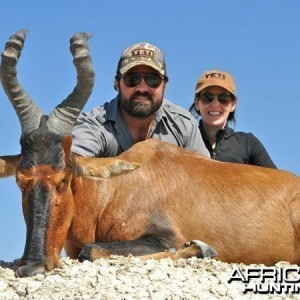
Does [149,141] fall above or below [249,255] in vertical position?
above

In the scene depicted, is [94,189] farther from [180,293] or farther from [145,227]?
[180,293]

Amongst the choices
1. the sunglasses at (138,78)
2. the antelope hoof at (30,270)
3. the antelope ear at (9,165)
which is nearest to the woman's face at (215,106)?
the sunglasses at (138,78)

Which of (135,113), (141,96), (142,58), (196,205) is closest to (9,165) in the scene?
(196,205)

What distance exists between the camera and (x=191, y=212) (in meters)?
9.98

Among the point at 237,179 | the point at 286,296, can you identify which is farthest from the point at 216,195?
the point at 286,296

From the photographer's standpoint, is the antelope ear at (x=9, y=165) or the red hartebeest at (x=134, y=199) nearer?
the red hartebeest at (x=134, y=199)

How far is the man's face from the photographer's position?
11.7 m

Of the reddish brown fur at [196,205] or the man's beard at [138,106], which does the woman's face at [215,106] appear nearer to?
the man's beard at [138,106]

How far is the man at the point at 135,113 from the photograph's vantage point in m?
11.5

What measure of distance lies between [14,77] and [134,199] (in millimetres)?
2105

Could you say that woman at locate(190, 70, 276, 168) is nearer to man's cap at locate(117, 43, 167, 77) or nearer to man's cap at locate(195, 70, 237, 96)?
man's cap at locate(195, 70, 237, 96)

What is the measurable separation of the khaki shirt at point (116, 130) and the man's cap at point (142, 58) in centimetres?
62

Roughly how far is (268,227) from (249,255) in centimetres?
47

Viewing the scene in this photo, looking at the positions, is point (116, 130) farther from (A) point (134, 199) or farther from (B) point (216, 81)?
(B) point (216, 81)
